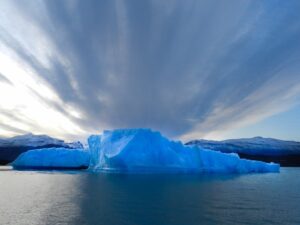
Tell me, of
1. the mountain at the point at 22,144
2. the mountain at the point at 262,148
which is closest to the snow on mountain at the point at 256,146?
the mountain at the point at 262,148

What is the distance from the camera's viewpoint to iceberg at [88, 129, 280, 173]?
3212 cm

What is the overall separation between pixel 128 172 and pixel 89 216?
2448 cm

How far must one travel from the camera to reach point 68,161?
47.2 meters

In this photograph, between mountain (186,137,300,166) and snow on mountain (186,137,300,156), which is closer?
snow on mountain (186,137,300,156)

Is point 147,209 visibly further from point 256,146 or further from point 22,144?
point 22,144

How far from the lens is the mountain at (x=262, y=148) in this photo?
3329 inches

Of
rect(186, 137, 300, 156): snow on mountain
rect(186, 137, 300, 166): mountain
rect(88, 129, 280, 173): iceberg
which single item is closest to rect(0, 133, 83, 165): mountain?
rect(186, 137, 300, 156): snow on mountain

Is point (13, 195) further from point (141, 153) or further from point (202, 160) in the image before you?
point (202, 160)

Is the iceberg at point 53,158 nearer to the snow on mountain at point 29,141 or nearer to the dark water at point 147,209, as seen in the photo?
the dark water at point 147,209

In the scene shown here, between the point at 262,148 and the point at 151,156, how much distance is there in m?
61.9

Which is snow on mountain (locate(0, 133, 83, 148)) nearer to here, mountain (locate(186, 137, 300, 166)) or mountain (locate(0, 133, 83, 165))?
mountain (locate(0, 133, 83, 165))

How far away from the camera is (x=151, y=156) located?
3253 cm

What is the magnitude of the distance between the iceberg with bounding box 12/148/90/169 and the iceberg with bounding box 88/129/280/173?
10788 mm

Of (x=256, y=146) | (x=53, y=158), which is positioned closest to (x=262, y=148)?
(x=256, y=146)
